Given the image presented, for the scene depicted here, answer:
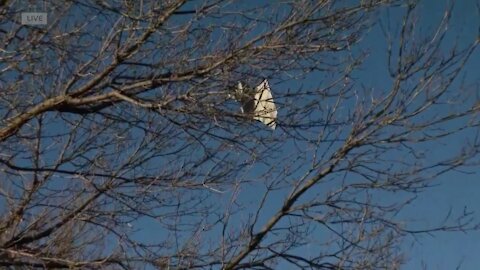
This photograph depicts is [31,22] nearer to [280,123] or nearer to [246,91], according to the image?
[246,91]

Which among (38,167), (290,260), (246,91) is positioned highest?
(246,91)

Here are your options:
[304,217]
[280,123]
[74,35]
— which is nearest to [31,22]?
[74,35]

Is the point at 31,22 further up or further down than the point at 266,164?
further up

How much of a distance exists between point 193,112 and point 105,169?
1270 millimetres

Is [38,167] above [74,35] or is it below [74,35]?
below

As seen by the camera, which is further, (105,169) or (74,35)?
(105,169)

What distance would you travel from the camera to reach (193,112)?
5137 mm

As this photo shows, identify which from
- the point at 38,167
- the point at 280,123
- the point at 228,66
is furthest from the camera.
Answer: the point at 38,167

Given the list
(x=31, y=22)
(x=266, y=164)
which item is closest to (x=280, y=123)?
(x=266, y=164)

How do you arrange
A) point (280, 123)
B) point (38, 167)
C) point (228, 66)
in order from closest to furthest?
point (228, 66), point (280, 123), point (38, 167)

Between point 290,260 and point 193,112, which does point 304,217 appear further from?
point 193,112

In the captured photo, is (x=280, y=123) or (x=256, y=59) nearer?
(x=256, y=59)

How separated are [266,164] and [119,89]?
4.45 ft

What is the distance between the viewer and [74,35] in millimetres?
5227
